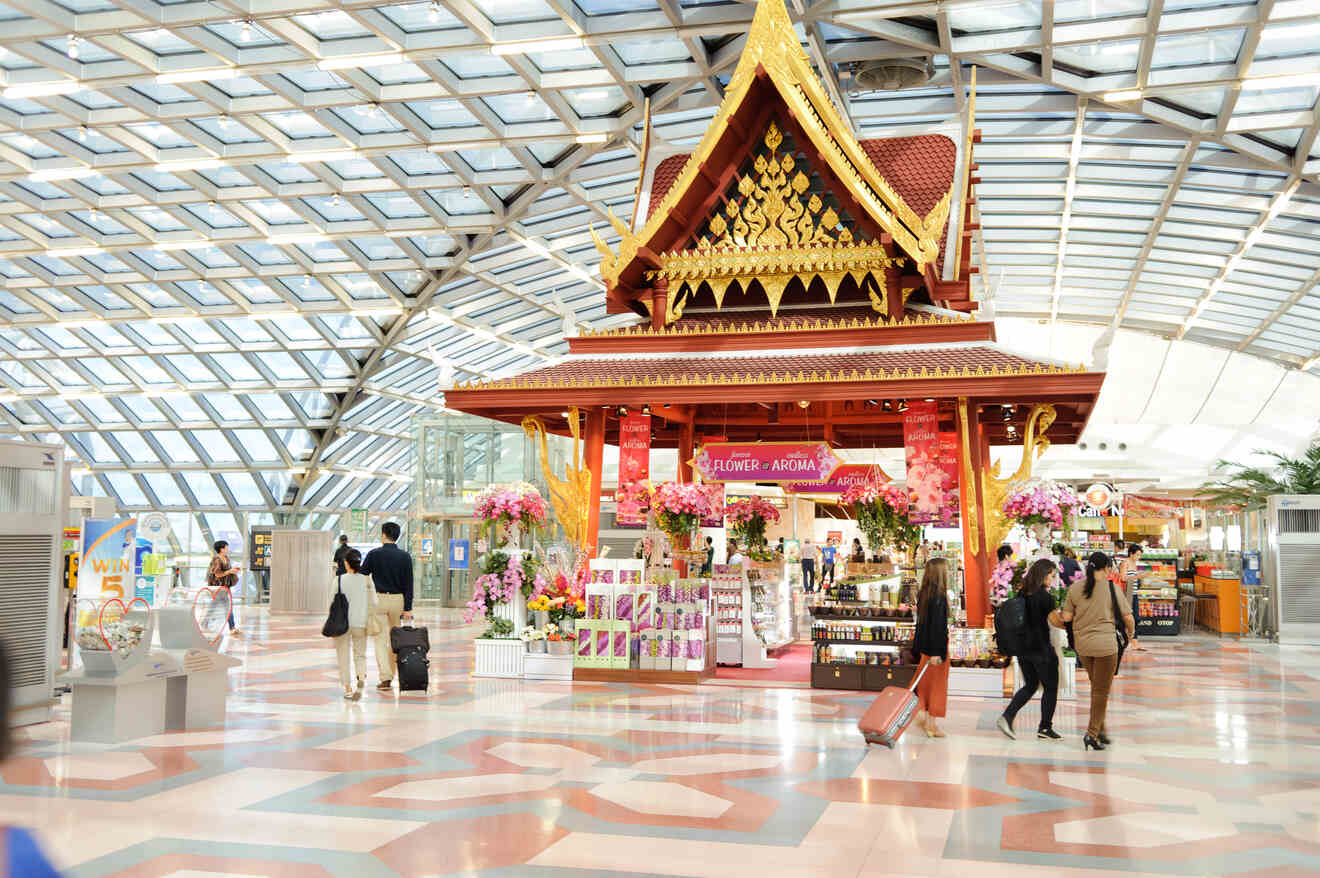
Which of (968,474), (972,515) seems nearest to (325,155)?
(968,474)

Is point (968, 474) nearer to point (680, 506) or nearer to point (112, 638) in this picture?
point (680, 506)

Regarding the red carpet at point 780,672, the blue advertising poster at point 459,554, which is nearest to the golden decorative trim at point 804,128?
the red carpet at point 780,672

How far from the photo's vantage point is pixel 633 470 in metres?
12.6

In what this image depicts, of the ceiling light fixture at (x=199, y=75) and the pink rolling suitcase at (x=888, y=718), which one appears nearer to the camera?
the pink rolling suitcase at (x=888, y=718)

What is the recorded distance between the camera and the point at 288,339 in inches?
1299

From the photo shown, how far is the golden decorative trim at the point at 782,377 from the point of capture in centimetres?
1145

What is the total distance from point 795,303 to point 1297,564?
10445 mm

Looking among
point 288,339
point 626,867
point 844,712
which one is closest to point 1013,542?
point 844,712

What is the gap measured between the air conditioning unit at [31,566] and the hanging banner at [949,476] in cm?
826

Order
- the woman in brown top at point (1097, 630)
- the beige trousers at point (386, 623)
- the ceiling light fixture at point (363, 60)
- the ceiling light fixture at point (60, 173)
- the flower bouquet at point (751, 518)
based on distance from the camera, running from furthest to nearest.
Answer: the ceiling light fixture at point (60, 173), the ceiling light fixture at point (363, 60), the flower bouquet at point (751, 518), the beige trousers at point (386, 623), the woman in brown top at point (1097, 630)

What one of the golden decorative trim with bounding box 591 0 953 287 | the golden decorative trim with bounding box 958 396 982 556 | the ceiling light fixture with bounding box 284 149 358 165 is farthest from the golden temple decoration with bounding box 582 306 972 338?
the ceiling light fixture with bounding box 284 149 358 165

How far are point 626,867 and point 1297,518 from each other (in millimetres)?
17154

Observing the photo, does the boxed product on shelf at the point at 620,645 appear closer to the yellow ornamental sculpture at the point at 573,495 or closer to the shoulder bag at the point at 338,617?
the yellow ornamental sculpture at the point at 573,495

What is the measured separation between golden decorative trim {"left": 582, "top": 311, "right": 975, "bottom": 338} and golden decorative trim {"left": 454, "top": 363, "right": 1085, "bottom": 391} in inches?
36.9
